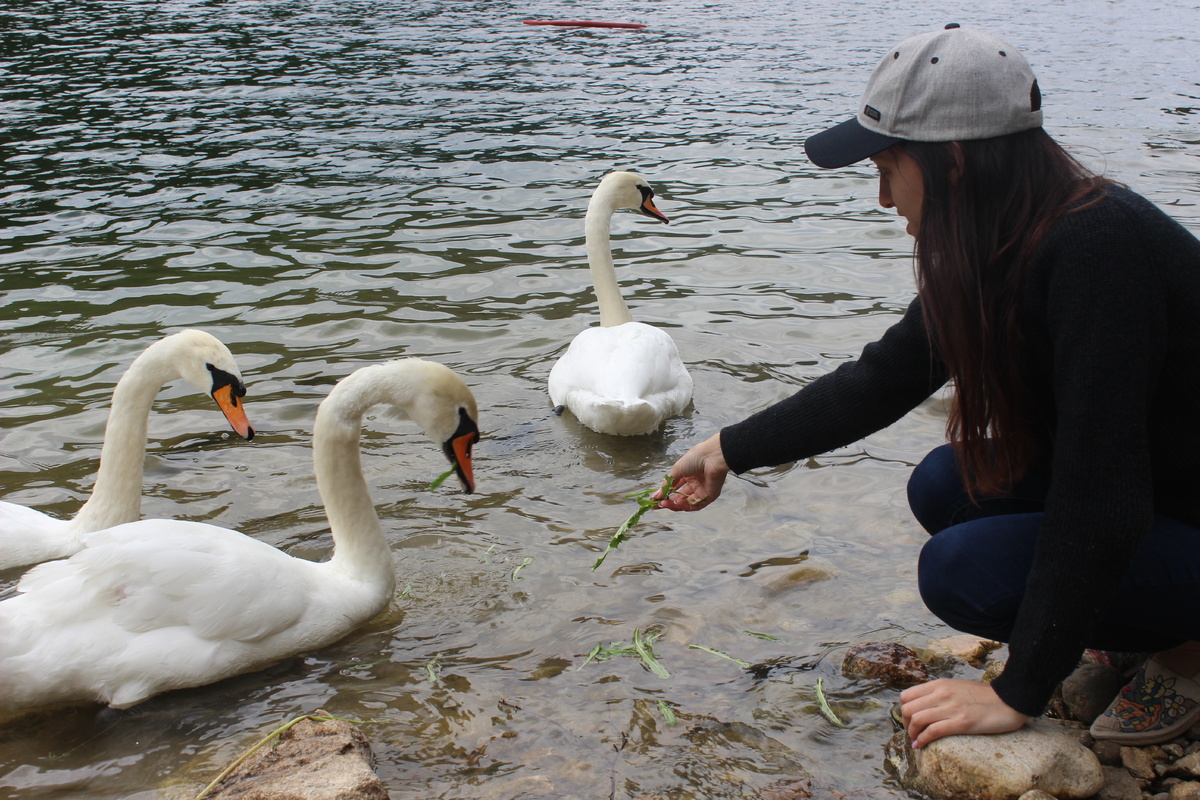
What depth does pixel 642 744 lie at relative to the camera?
336 centimetres

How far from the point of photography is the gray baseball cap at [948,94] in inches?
97.6

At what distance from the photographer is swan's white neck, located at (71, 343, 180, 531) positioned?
4.75 meters

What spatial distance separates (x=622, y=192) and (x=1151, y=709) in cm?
577

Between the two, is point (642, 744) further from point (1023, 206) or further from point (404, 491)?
point (404, 491)

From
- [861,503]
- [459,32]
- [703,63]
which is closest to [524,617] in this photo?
[861,503]

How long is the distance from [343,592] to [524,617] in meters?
0.69

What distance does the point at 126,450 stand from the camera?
4.82 m

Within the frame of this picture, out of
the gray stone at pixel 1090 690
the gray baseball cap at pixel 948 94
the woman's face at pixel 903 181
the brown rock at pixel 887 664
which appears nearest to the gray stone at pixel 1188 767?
the gray stone at pixel 1090 690

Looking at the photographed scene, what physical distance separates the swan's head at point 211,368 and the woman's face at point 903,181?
10.8 feet

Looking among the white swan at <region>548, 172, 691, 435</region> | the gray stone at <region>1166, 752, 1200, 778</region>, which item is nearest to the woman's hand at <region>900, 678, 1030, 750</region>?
the gray stone at <region>1166, 752, 1200, 778</region>

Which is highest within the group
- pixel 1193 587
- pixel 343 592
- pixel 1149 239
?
pixel 1149 239

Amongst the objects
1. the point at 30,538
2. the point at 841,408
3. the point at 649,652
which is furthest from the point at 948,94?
the point at 30,538

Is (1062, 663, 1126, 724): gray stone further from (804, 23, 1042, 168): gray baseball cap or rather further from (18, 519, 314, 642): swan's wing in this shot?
(18, 519, 314, 642): swan's wing

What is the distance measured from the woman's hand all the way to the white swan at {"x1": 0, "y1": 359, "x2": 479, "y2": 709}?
203 centimetres
